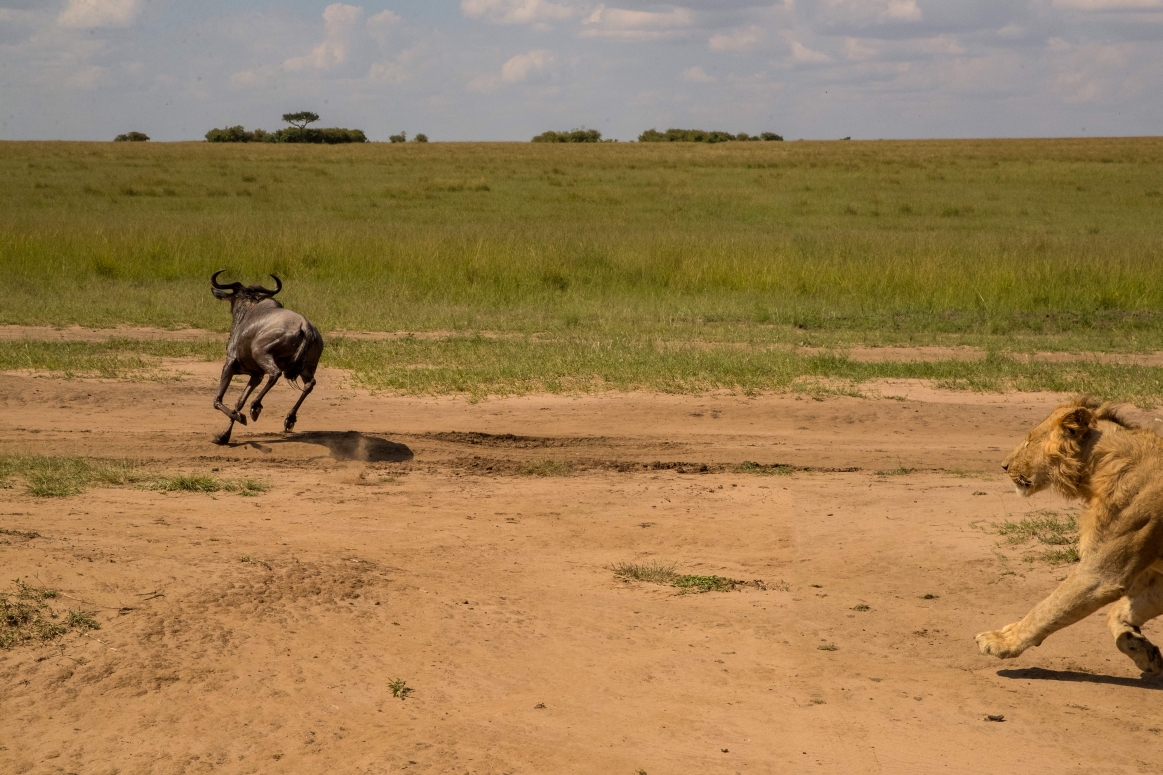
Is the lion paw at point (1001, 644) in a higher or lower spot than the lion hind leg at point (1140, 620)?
lower

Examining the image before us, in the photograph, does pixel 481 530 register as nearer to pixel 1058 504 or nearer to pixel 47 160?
pixel 1058 504

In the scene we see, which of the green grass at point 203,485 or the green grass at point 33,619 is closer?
the green grass at point 33,619

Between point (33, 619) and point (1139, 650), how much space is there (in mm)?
4672

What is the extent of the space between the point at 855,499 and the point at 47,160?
43259 mm

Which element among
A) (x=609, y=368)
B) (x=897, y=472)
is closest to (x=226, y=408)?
(x=609, y=368)

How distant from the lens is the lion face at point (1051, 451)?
4.76m

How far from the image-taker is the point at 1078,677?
5.02 metres

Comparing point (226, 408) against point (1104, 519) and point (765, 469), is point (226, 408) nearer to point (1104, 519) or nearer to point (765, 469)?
point (765, 469)

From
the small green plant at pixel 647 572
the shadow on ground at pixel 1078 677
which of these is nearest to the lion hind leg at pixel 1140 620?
the shadow on ground at pixel 1078 677

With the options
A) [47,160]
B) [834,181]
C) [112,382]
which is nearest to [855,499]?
[112,382]

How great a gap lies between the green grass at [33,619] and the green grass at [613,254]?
30.4ft

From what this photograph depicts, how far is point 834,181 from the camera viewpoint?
3941cm

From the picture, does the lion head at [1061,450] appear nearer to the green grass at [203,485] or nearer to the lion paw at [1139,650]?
the lion paw at [1139,650]

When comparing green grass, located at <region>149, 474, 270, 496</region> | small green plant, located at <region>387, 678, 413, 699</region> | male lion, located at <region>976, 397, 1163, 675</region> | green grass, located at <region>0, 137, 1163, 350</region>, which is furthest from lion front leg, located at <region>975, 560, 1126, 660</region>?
green grass, located at <region>0, 137, 1163, 350</region>
